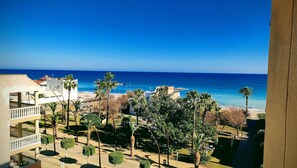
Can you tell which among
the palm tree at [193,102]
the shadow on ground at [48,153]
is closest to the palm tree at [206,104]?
the palm tree at [193,102]

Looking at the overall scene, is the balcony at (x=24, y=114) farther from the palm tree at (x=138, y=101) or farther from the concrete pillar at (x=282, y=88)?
the palm tree at (x=138, y=101)

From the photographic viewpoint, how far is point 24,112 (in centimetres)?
827

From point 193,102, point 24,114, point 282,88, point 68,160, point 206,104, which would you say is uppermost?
point 282,88

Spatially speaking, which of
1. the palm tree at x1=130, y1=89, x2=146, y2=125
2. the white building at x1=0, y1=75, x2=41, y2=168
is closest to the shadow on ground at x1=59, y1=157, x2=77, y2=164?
the white building at x1=0, y1=75, x2=41, y2=168

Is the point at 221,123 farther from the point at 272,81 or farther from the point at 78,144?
the point at 272,81

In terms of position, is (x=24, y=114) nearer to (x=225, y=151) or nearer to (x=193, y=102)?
(x=193, y=102)

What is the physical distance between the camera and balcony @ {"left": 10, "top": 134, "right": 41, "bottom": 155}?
753 centimetres

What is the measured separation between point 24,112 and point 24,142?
41.8 inches

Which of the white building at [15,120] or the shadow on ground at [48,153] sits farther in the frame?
the shadow on ground at [48,153]

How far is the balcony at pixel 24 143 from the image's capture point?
7530mm

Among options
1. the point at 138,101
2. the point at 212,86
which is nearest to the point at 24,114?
the point at 138,101

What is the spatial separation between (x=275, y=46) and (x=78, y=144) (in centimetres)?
1737

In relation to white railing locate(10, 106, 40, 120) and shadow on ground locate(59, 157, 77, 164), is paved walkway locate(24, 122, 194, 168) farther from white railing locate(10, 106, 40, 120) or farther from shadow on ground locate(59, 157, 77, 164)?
white railing locate(10, 106, 40, 120)

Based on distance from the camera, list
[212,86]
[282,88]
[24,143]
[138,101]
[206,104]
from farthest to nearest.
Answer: [212,86], [138,101], [206,104], [24,143], [282,88]
